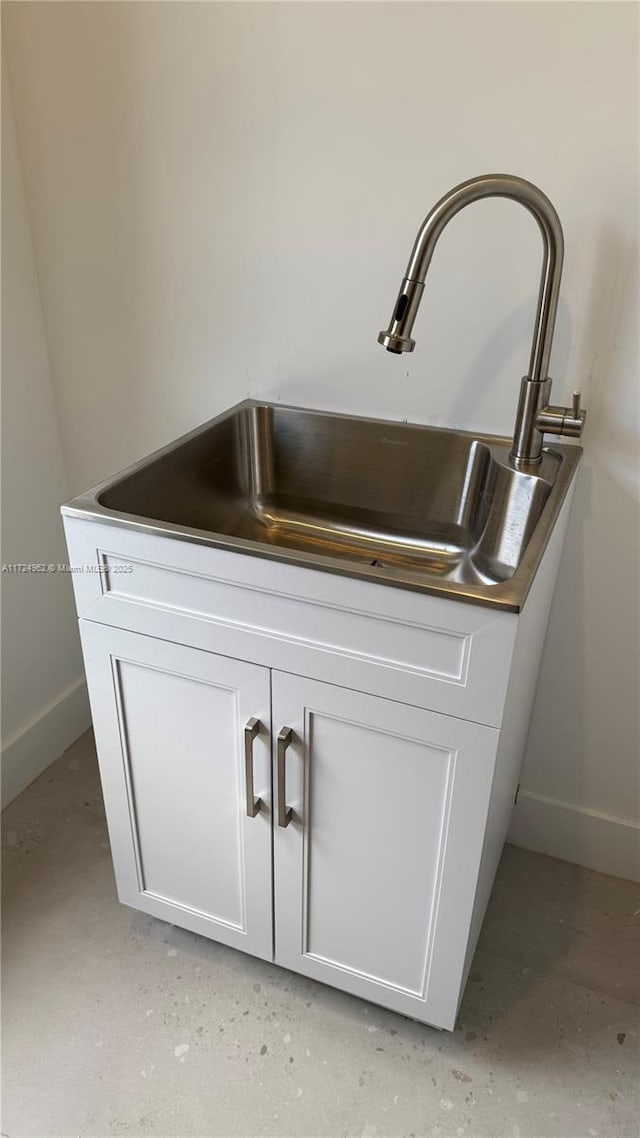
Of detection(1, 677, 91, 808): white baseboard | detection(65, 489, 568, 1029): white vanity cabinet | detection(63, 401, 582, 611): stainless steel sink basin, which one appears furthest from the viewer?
detection(1, 677, 91, 808): white baseboard

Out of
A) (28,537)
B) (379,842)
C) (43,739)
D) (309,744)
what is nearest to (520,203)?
(309,744)

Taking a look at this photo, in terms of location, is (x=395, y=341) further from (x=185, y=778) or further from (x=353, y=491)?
(x=185, y=778)

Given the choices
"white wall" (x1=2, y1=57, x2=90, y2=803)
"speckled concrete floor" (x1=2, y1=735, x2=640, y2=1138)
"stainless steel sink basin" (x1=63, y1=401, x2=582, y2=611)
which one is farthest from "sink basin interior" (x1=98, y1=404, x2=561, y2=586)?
"speckled concrete floor" (x1=2, y1=735, x2=640, y2=1138)

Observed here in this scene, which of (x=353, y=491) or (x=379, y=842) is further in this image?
(x=353, y=491)

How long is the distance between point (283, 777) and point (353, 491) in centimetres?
53

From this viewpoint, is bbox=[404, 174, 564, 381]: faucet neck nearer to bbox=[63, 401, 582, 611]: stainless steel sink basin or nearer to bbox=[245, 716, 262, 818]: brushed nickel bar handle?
bbox=[63, 401, 582, 611]: stainless steel sink basin

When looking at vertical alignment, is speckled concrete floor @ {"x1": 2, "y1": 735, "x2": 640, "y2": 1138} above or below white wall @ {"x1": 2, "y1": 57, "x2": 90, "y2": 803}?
below

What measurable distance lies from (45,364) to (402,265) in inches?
31.6

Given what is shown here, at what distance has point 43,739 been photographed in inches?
72.7

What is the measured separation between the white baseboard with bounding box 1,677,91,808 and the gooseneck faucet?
1244 millimetres

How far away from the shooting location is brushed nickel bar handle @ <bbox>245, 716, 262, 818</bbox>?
1099mm

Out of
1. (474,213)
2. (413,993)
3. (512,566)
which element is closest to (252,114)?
(474,213)

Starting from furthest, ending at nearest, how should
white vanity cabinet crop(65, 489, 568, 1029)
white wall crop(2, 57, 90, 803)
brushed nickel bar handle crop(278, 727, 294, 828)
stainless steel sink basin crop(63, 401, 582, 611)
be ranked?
white wall crop(2, 57, 90, 803) → stainless steel sink basin crop(63, 401, 582, 611) → brushed nickel bar handle crop(278, 727, 294, 828) → white vanity cabinet crop(65, 489, 568, 1029)

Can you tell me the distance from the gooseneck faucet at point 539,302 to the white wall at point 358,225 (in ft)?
0.32
